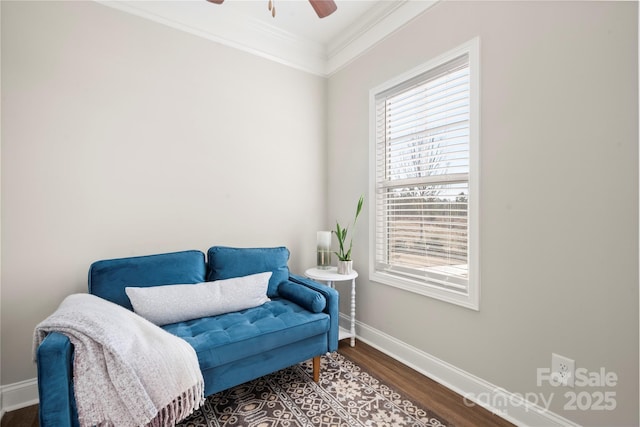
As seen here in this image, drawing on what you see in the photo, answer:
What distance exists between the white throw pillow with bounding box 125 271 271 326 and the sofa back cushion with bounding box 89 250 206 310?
0.27 feet

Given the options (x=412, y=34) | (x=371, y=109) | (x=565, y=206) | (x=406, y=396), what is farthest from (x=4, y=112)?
(x=565, y=206)

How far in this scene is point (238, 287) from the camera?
208 cm

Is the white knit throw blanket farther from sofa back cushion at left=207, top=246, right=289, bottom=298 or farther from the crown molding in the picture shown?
the crown molding

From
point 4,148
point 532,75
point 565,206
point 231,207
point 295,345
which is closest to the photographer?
point 565,206

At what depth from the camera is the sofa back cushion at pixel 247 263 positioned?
2227 mm

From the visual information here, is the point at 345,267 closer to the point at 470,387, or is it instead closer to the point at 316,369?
the point at 316,369

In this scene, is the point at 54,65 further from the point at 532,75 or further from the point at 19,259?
the point at 532,75

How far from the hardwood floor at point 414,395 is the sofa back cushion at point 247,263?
0.85m

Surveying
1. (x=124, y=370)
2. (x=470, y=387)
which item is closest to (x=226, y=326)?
(x=124, y=370)

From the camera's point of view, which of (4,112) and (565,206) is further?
(4,112)

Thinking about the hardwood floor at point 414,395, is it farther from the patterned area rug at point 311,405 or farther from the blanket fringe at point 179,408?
the blanket fringe at point 179,408

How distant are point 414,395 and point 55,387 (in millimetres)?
1866

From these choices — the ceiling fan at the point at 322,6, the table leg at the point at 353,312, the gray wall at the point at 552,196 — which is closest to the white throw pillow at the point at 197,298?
the table leg at the point at 353,312

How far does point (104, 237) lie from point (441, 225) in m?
2.40
